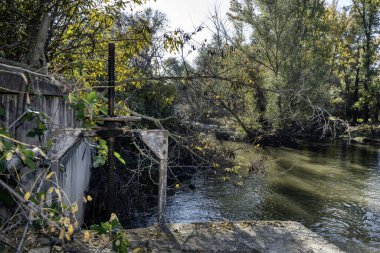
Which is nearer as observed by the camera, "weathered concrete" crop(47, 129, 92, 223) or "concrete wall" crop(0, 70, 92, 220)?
"concrete wall" crop(0, 70, 92, 220)

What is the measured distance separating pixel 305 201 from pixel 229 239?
7628 millimetres

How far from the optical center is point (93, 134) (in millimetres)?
3730

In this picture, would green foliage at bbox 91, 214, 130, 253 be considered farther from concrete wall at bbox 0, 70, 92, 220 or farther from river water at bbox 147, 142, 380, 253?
river water at bbox 147, 142, 380, 253

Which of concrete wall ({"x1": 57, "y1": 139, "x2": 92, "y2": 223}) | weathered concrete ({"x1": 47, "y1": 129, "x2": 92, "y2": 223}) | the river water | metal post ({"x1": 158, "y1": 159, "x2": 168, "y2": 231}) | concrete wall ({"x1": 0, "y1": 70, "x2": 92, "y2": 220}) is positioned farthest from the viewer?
the river water

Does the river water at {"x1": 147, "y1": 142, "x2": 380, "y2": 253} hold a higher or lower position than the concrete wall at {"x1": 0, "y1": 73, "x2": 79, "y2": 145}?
lower

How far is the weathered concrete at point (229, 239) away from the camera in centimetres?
426

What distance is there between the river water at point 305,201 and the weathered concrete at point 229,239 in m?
2.13

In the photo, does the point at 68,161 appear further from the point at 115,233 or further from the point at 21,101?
the point at 115,233

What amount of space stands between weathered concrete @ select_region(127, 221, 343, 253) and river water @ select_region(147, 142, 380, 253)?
213 centimetres

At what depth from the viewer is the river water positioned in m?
9.15

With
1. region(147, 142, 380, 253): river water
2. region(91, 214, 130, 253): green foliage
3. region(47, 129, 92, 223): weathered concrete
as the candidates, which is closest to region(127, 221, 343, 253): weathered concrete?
region(47, 129, 92, 223): weathered concrete

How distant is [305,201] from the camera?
452 inches

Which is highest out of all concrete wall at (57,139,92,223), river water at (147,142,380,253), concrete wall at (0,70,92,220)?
concrete wall at (0,70,92,220)

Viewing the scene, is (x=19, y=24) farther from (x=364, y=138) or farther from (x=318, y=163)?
(x=364, y=138)
